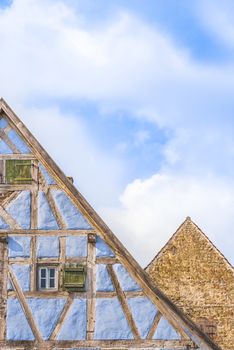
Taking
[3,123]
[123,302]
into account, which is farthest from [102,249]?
[3,123]

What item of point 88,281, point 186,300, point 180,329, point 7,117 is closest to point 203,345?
point 180,329

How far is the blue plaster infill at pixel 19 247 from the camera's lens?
1722cm

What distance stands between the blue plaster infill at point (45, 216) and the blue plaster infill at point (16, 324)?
1505 mm

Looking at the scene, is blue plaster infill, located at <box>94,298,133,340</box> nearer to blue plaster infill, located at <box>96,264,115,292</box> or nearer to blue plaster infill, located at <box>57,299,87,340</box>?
blue plaster infill, located at <box>57,299,87,340</box>

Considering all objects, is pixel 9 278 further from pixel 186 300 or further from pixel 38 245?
pixel 186 300

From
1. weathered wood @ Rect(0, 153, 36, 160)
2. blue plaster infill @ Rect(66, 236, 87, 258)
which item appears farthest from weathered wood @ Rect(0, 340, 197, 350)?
weathered wood @ Rect(0, 153, 36, 160)

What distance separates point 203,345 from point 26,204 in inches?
166

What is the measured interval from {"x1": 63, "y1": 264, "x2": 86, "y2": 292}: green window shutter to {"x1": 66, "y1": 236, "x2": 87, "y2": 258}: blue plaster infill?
0.82 feet

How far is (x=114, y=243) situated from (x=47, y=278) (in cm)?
141

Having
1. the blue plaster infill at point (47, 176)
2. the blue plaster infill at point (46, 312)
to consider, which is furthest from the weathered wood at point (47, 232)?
the blue plaster infill at point (46, 312)

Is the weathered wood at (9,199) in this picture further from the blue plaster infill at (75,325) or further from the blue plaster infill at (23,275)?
the blue plaster infill at (75,325)

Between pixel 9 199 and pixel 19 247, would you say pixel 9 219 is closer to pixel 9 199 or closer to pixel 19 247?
pixel 9 199

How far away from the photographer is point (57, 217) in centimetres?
1738

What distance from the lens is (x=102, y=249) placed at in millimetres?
17188
